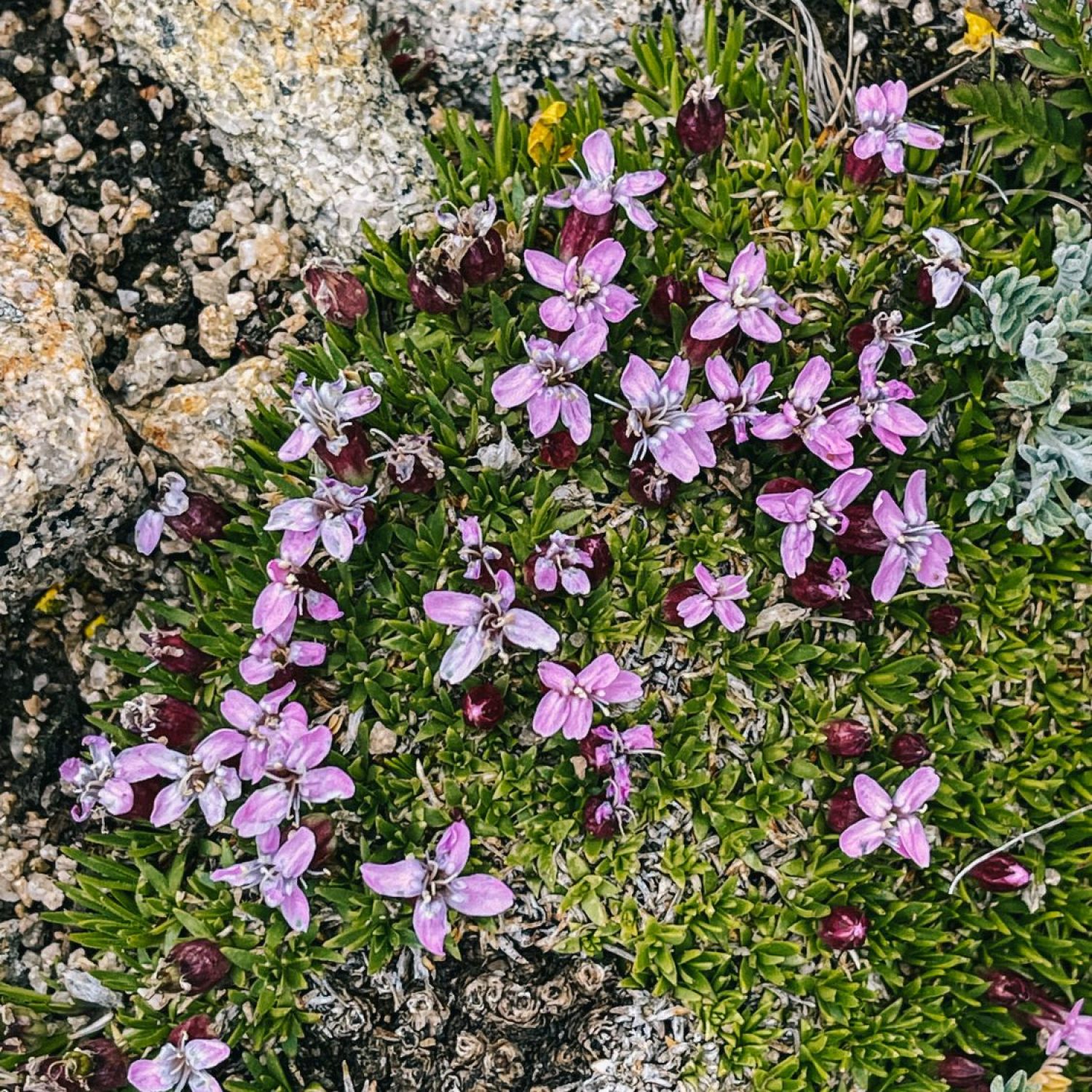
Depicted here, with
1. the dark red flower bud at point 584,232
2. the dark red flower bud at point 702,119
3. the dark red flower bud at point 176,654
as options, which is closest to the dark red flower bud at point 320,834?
the dark red flower bud at point 176,654

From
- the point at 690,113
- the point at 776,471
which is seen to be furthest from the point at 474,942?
the point at 690,113

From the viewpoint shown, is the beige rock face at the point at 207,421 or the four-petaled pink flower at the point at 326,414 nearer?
the four-petaled pink flower at the point at 326,414

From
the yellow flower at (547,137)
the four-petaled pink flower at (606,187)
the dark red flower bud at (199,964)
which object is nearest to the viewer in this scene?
the dark red flower bud at (199,964)

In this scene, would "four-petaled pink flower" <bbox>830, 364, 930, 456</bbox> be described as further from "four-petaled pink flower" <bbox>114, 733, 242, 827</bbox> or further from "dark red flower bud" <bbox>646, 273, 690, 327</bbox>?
"four-petaled pink flower" <bbox>114, 733, 242, 827</bbox>

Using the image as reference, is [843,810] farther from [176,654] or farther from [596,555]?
[176,654]

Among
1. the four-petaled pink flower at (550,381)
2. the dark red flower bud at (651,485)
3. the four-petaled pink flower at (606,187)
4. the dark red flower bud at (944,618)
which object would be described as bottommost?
the dark red flower bud at (944,618)

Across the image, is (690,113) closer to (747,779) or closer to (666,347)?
(666,347)

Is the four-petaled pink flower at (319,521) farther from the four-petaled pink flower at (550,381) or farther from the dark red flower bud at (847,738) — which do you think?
the dark red flower bud at (847,738)
